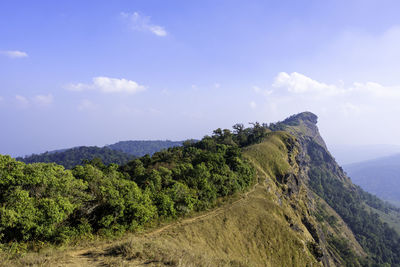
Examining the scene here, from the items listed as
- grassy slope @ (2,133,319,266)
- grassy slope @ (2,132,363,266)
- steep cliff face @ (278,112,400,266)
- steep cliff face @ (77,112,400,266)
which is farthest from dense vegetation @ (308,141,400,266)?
grassy slope @ (2,133,319,266)

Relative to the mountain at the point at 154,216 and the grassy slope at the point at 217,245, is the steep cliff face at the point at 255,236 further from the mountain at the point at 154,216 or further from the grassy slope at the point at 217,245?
the mountain at the point at 154,216

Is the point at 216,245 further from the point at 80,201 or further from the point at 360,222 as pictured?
the point at 360,222

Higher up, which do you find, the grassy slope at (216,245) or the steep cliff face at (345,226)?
the grassy slope at (216,245)

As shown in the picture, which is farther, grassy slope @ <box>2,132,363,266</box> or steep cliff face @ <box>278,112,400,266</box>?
steep cliff face @ <box>278,112,400,266</box>

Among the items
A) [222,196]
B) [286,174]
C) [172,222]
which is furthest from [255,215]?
[286,174]

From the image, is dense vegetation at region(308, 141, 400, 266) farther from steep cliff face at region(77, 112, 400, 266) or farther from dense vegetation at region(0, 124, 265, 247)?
dense vegetation at region(0, 124, 265, 247)

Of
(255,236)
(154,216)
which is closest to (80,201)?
(154,216)

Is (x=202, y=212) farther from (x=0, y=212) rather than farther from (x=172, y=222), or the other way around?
(x=0, y=212)

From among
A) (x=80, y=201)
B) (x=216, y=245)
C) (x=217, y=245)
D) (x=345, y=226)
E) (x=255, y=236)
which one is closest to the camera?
(x=80, y=201)

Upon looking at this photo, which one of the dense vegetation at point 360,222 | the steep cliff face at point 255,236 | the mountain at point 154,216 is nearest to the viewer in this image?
the mountain at point 154,216

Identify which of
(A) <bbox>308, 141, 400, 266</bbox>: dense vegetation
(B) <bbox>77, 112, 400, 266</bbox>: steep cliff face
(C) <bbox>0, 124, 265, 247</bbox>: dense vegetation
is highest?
(C) <bbox>0, 124, 265, 247</bbox>: dense vegetation

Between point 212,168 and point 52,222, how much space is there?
95.6 feet

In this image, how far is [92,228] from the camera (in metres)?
20.4

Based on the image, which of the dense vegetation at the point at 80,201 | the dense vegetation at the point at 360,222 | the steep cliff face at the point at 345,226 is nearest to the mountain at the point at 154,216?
the dense vegetation at the point at 80,201
